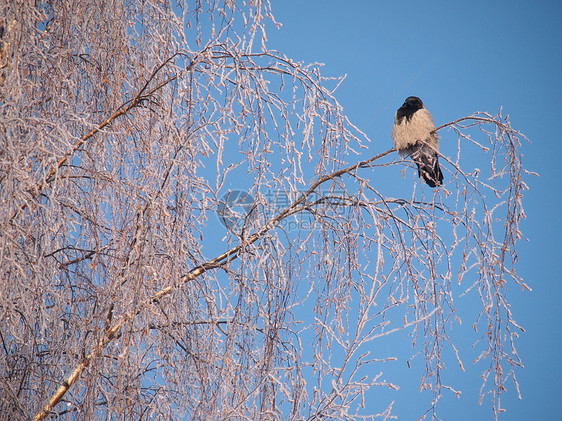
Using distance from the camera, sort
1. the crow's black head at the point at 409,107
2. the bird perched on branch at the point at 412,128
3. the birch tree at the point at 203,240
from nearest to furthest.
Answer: the birch tree at the point at 203,240 → the bird perched on branch at the point at 412,128 → the crow's black head at the point at 409,107

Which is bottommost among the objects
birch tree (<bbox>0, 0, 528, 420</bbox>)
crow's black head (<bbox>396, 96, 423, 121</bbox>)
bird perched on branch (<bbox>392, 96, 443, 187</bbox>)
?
birch tree (<bbox>0, 0, 528, 420</bbox>)

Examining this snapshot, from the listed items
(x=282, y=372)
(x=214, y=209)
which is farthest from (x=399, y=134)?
(x=282, y=372)

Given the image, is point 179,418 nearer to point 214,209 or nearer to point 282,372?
point 282,372

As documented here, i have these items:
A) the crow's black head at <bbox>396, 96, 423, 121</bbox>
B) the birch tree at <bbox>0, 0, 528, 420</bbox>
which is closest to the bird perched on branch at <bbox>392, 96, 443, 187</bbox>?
the crow's black head at <bbox>396, 96, 423, 121</bbox>

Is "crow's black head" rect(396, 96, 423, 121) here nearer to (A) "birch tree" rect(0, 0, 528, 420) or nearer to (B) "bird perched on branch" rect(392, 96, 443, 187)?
(B) "bird perched on branch" rect(392, 96, 443, 187)

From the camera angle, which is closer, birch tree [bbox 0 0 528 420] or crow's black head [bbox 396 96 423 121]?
birch tree [bbox 0 0 528 420]

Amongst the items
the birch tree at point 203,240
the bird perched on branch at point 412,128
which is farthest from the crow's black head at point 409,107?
the birch tree at point 203,240

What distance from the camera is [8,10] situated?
169 centimetres

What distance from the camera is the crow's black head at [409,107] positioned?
3971 millimetres

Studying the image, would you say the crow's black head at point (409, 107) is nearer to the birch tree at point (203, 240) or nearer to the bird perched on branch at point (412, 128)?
the bird perched on branch at point (412, 128)

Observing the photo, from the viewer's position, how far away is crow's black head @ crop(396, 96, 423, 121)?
13.0 feet

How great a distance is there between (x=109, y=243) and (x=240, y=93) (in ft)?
2.16

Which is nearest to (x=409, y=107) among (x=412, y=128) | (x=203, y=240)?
(x=412, y=128)

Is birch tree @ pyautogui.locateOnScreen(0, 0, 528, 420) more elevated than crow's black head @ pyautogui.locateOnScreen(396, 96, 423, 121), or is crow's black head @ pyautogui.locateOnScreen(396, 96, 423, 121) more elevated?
crow's black head @ pyautogui.locateOnScreen(396, 96, 423, 121)
